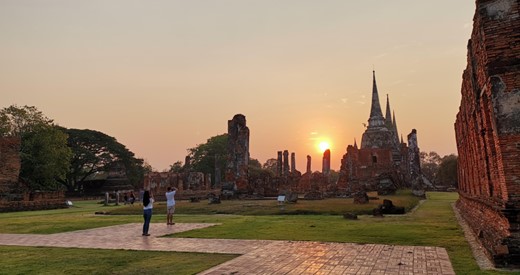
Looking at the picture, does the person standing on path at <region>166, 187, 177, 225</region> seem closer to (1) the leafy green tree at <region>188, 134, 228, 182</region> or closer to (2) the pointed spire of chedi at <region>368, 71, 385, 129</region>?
(1) the leafy green tree at <region>188, 134, 228, 182</region>

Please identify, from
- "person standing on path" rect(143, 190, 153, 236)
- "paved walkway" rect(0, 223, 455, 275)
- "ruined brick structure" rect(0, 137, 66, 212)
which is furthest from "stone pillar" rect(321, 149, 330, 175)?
"paved walkway" rect(0, 223, 455, 275)

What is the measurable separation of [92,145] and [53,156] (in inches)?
619

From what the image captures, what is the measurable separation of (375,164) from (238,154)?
71.0 feet

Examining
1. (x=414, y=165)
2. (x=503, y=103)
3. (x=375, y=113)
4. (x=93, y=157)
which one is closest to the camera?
(x=503, y=103)

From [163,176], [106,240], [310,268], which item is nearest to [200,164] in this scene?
[163,176]

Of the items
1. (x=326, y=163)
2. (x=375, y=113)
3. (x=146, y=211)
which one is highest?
(x=375, y=113)

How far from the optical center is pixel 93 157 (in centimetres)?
4828

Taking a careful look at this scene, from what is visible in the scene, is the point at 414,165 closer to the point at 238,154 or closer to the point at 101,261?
the point at 238,154

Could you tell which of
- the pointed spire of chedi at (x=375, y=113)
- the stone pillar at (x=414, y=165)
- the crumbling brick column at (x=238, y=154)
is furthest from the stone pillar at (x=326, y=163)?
the crumbling brick column at (x=238, y=154)

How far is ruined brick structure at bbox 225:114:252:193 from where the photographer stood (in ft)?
91.0

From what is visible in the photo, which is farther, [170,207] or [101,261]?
[170,207]

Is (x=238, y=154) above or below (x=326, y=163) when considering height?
below

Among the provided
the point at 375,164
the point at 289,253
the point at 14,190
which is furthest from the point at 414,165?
the point at 14,190

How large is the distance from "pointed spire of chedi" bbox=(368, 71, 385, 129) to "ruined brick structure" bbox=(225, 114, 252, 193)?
1376 inches
